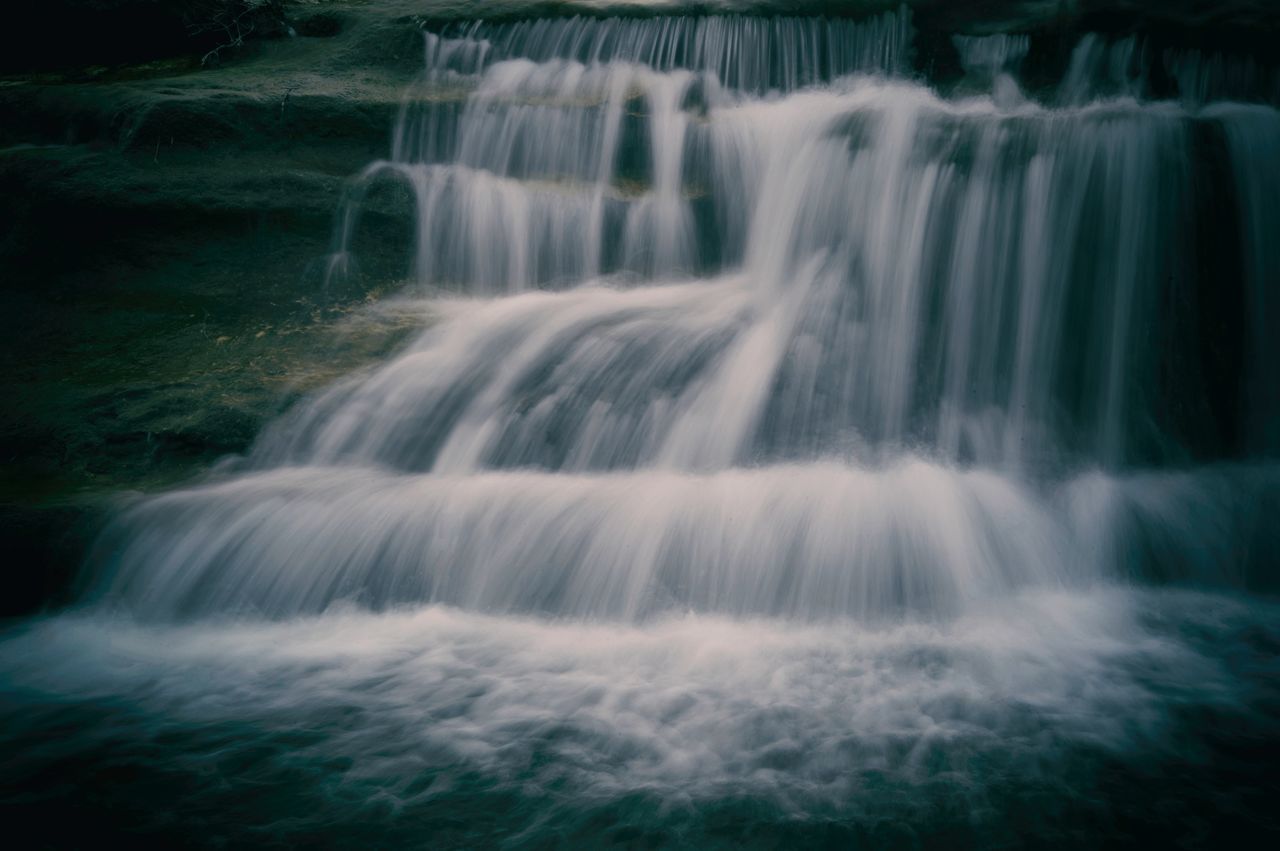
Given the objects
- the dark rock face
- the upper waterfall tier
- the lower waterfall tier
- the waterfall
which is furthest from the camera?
the dark rock face

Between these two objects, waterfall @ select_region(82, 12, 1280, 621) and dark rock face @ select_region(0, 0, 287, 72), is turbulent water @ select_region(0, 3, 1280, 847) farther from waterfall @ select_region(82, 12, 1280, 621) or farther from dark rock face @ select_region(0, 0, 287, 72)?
dark rock face @ select_region(0, 0, 287, 72)

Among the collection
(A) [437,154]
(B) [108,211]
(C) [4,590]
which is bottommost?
(C) [4,590]

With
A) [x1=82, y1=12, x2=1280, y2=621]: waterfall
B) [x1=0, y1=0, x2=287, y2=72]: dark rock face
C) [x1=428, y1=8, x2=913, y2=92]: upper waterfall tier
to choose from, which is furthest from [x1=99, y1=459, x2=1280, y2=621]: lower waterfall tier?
[x1=0, y1=0, x2=287, y2=72]: dark rock face

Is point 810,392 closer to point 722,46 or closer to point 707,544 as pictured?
point 707,544

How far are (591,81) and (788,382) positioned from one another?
3.86 metres

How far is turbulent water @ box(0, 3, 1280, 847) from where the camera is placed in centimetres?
317

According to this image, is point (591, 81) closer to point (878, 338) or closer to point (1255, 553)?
point (878, 338)

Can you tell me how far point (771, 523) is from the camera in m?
4.61

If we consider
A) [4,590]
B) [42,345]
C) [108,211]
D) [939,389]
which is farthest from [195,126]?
[939,389]

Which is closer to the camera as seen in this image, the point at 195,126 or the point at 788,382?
the point at 788,382

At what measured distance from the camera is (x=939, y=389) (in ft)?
17.4

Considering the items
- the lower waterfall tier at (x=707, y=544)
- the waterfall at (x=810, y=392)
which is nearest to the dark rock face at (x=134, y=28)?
the waterfall at (x=810, y=392)

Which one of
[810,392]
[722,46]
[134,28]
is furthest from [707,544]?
[134,28]

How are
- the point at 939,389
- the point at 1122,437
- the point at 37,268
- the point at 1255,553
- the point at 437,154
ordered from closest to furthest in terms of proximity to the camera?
the point at 1255,553 → the point at 1122,437 → the point at 939,389 → the point at 37,268 → the point at 437,154
